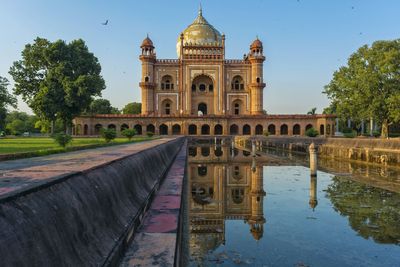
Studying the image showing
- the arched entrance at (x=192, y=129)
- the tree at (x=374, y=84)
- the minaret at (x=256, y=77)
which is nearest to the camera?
the tree at (x=374, y=84)

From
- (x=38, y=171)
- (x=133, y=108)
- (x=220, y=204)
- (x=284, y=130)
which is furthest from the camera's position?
(x=133, y=108)

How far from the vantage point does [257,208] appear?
568 cm

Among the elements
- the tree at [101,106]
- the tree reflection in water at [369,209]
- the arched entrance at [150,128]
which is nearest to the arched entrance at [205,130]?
the arched entrance at [150,128]

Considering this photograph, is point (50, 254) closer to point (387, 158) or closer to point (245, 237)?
point (245, 237)

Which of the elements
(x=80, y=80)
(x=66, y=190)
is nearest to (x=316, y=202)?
(x=66, y=190)

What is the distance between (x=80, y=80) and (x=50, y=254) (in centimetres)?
2485

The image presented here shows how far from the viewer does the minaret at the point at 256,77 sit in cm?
4166

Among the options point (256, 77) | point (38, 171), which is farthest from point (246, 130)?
point (38, 171)

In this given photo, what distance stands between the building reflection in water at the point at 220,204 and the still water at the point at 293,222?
0.01m

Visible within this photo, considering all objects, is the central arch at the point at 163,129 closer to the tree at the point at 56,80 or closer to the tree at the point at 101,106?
the tree at the point at 56,80

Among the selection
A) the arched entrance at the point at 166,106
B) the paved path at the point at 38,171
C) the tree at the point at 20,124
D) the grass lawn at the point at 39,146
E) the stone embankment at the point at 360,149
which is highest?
the arched entrance at the point at 166,106

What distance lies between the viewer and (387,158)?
13.0 meters

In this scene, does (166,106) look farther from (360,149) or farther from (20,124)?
(360,149)

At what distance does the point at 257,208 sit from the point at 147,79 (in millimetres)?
38088
